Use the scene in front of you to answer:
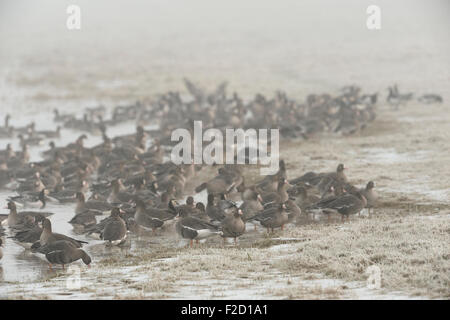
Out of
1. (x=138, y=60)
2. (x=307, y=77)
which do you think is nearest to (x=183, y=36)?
(x=138, y=60)

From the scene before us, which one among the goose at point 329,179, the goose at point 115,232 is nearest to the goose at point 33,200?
the goose at point 115,232

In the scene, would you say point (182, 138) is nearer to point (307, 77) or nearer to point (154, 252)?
point (154, 252)

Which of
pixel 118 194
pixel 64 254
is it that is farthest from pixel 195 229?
pixel 118 194

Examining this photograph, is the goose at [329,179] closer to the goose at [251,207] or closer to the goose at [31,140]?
the goose at [251,207]

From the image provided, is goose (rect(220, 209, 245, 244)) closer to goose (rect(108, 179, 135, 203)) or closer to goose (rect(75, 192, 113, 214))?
goose (rect(75, 192, 113, 214))

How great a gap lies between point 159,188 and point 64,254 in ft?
23.2

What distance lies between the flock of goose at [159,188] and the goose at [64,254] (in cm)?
2

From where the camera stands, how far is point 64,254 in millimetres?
13516

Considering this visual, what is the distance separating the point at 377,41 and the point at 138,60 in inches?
915

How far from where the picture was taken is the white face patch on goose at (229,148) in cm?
2383

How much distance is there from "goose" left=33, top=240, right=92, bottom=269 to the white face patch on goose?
31.9ft

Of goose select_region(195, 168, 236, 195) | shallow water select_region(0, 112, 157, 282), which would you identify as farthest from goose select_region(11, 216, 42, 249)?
goose select_region(195, 168, 236, 195)

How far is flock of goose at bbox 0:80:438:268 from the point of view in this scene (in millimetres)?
15336

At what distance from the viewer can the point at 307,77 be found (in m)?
47.5
